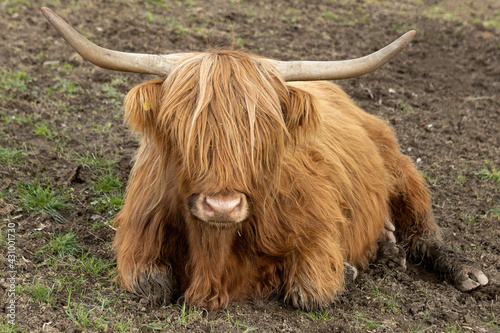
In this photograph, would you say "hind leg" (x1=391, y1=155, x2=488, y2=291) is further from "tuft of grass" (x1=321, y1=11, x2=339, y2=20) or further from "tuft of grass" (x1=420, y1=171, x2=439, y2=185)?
"tuft of grass" (x1=321, y1=11, x2=339, y2=20)

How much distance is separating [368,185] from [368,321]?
3.83 feet

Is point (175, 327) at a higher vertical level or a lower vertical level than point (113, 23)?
lower

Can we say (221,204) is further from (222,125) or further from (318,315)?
(318,315)

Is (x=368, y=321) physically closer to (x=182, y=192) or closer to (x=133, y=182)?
(x=182, y=192)

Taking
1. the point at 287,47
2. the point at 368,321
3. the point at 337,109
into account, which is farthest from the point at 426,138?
the point at 368,321

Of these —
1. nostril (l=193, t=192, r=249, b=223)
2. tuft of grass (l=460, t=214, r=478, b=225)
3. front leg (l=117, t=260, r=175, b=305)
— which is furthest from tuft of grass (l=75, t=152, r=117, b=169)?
tuft of grass (l=460, t=214, r=478, b=225)

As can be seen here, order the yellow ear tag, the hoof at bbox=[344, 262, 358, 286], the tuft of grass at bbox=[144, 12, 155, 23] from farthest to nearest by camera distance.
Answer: the tuft of grass at bbox=[144, 12, 155, 23], the hoof at bbox=[344, 262, 358, 286], the yellow ear tag

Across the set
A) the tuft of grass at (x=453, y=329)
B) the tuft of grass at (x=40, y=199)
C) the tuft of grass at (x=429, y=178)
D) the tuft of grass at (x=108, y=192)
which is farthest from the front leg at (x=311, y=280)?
the tuft of grass at (x=429, y=178)

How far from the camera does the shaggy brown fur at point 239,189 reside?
2742 mm

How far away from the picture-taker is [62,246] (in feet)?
11.9

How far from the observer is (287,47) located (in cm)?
762

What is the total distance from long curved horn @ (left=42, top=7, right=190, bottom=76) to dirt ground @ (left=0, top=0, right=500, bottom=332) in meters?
1.22

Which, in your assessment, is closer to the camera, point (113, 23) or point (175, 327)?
point (175, 327)

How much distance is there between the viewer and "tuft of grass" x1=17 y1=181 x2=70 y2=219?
4016 mm
